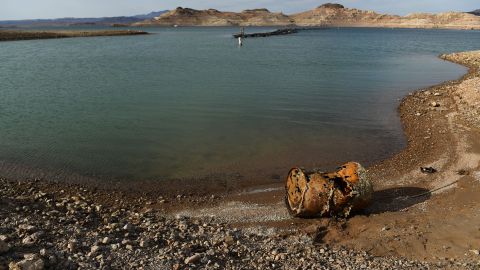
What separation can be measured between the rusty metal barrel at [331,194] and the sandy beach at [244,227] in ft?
1.01

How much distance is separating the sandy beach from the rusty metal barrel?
12.1 inches

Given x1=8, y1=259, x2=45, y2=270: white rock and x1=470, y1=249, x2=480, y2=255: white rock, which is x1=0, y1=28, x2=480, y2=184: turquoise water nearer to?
x1=470, y1=249, x2=480, y2=255: white rock

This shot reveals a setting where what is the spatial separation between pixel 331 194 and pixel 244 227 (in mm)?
2480

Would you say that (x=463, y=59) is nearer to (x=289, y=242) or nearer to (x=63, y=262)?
(x=289, y=242)

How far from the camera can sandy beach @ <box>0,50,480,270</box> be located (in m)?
7.96

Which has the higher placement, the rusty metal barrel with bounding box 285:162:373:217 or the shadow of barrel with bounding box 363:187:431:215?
the rusty metal barrel with bounding box 285:162:373:217

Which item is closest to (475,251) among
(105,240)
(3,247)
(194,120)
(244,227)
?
(244,227)

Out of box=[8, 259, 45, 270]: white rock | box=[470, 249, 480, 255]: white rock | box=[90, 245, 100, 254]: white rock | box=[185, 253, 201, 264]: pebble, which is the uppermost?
box=[8, 259, 45, 270]: white rock

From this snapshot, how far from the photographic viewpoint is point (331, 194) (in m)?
10.2

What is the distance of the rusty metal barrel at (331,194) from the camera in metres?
10.3

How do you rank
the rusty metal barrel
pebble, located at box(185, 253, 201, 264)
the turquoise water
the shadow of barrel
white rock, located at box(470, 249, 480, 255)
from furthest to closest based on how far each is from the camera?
the turquoise water → the shadow of barrel → the rusty metal barrel → white rock, located at box(470, 249, 480, 255) → pebble, located at box(185, 253, 201, 264)

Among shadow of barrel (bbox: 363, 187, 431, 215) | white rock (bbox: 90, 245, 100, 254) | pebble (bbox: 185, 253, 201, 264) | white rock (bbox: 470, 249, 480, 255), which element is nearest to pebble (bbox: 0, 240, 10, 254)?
white rock (bbox: 90, 245, 100, 254)

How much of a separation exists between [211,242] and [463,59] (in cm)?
4845

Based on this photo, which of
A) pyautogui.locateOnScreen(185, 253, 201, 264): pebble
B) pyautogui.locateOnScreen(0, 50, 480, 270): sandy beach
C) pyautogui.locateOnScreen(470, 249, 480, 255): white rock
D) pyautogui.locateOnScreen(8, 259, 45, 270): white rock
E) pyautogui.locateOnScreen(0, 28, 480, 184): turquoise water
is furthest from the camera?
pyautogui.locateOnScreen(0, 28, 480, 184): turquoise water
